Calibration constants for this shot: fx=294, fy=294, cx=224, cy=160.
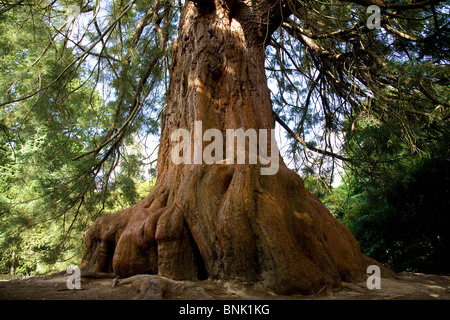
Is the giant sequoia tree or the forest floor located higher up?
the giant sequoia tree

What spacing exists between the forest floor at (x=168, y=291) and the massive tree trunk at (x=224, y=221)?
0.10m

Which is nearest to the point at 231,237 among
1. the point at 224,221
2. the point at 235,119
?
the point at 224,221

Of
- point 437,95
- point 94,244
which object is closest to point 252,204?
point 94,244

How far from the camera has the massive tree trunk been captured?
7.22 feet

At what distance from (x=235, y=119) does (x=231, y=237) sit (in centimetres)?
136

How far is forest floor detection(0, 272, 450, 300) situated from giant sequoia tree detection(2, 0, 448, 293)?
4.4 inches

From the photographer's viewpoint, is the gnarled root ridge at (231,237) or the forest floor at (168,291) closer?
Result: the forest floor at (168,291)

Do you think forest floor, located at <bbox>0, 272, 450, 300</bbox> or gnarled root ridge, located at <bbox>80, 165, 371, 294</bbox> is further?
gnarled root ridge, located at <bbox>80, 165, 371, 294</bbox>

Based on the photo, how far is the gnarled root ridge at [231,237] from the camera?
217cm

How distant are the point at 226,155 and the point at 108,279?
4.99 feet

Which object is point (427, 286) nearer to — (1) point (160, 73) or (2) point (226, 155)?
(2) point (226, 155)

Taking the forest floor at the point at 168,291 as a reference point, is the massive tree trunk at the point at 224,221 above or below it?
above

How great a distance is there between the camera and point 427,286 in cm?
265

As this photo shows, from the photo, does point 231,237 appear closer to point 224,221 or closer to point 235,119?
point 224,221
